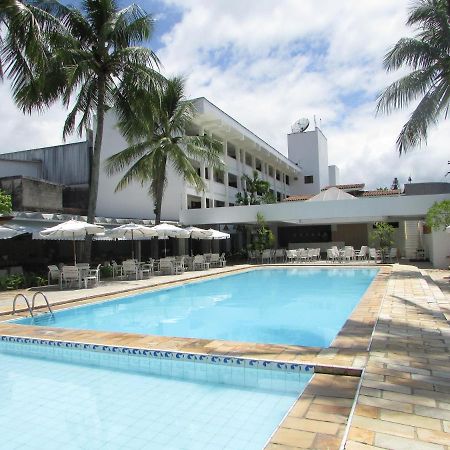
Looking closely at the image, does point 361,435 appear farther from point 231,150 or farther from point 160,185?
point 231,150

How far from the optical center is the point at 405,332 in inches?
266

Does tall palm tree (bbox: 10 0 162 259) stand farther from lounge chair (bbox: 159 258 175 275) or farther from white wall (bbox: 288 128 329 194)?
white wall (bbox: 288 128 329 194)

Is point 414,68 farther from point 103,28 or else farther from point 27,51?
point 27,51

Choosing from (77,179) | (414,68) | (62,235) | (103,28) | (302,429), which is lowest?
(302,429)

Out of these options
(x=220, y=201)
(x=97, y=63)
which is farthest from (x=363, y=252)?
(x=97, y=63)

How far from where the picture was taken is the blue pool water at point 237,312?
9.05 metres

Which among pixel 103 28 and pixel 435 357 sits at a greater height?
pixel 103 28

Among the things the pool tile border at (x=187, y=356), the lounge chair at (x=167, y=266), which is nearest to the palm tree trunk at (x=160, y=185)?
the lounge chair at (x=167, y=266)

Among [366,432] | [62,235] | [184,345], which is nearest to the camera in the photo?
[366,432]

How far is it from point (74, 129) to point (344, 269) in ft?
46.8

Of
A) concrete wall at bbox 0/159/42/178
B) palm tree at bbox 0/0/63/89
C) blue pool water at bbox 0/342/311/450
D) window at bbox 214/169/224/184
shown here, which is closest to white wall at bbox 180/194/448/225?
window at bbox 214/169/224/184

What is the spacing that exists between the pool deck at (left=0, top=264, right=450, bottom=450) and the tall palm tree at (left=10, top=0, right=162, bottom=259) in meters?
9.90

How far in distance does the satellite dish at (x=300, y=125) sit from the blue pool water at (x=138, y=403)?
46.4 metres

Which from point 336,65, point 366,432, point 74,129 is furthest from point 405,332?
point 74,129
